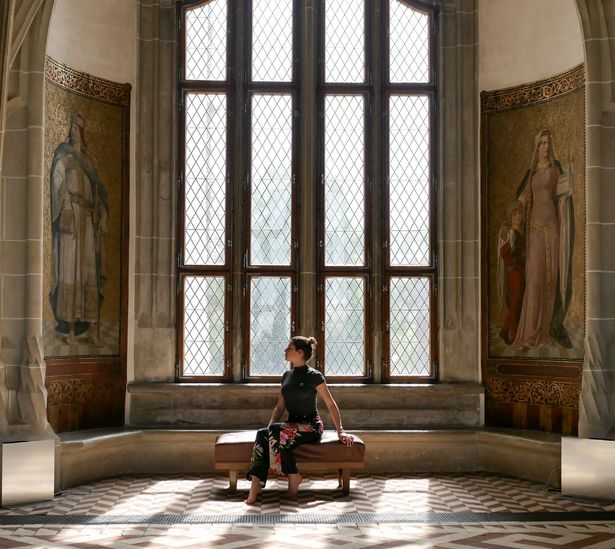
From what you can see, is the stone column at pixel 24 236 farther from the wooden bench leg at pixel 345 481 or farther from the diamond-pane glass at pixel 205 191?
the wooden bench leg at pixel 345 481

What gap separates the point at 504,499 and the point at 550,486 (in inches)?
25.2

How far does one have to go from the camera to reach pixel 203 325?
27.8ft

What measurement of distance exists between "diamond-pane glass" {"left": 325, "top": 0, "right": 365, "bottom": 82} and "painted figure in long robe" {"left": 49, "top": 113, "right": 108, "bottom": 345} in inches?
95.0

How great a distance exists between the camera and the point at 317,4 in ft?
28.2

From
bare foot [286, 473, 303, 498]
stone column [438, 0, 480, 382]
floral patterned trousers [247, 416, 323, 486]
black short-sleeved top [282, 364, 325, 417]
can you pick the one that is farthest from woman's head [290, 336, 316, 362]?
stone column [438, 0, 480, 382]

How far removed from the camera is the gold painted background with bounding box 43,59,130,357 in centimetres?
780

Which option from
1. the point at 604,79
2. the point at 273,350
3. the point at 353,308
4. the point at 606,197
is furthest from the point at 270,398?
the point at 604,79

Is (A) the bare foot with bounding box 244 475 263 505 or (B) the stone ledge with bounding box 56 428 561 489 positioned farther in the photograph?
(B) the stone ledge with bounding box 56 428 561 489

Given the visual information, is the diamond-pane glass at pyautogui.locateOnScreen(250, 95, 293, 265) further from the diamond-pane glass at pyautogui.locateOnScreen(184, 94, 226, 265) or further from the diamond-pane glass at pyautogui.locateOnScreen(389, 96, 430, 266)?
the diamond-pane glass at pyautogui.locateOnScreen(389, 96, 430, 266)

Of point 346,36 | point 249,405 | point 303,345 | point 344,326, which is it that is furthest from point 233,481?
point 346,36

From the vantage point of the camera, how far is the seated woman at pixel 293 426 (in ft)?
22.0

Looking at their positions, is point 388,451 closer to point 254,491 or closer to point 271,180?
point 254,491

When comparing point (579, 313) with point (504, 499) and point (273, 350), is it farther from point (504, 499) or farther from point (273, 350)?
point (273, 350)

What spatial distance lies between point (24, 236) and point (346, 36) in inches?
141
